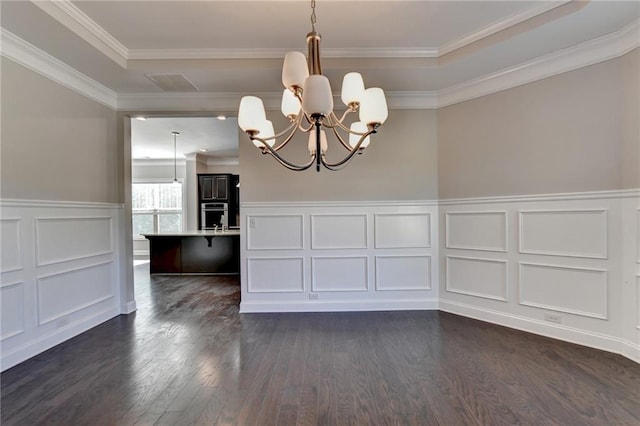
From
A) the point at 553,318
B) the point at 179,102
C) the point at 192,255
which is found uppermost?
the point at 179,102

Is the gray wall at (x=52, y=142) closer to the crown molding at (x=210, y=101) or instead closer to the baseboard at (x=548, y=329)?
the crown molding at (x=210, y=101)

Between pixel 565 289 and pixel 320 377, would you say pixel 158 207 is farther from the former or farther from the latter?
pixel 565 289

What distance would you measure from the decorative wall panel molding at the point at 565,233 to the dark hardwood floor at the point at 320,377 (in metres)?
0.82

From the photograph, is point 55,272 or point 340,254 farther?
point 340,254

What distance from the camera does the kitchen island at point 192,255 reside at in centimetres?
636

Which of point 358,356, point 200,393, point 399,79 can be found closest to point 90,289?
point 200,393

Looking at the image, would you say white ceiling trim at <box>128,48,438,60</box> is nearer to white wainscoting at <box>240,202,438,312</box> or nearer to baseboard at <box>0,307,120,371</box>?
white wainscoting at <box>240,202,438,312</box>

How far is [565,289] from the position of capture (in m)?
2.92

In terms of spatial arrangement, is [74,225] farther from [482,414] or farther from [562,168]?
[562,168]

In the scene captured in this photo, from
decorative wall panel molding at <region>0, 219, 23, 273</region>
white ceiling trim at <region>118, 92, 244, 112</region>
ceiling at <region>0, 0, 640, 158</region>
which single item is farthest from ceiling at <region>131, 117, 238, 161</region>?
decorative wall panel molding at <region>0, 219, 23, 273</region>

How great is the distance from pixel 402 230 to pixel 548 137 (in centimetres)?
169

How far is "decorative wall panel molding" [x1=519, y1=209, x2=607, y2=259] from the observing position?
2.74m

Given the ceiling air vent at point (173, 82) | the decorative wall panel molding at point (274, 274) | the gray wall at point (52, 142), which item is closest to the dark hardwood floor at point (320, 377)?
the decorative wall panel molding at point (274, 274)

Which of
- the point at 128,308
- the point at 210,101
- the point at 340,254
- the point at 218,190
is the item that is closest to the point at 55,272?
the point at 128,308
